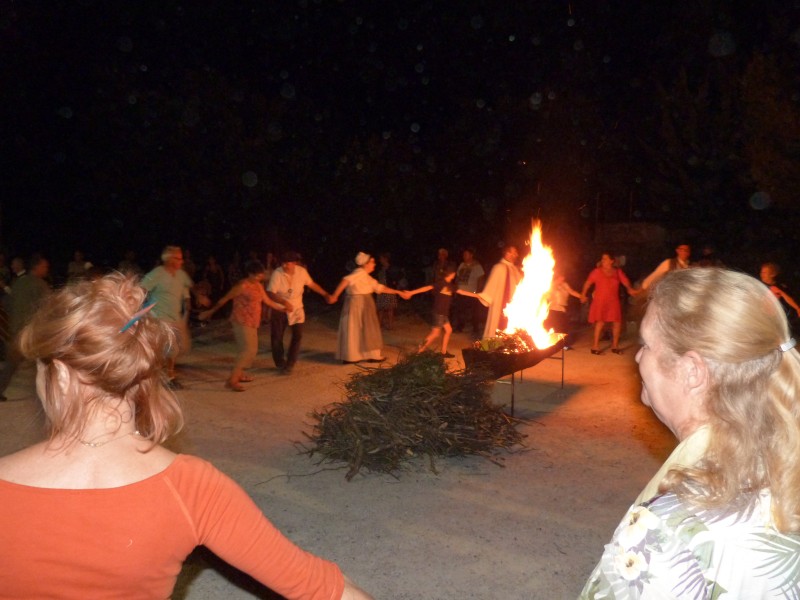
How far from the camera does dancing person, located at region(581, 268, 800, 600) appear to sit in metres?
1.39

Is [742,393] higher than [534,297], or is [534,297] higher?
[742,393]

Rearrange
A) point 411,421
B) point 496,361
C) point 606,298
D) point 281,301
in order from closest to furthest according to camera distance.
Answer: point 411,421
point 496,361
point 281,301
point 606,298

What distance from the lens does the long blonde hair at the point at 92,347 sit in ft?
5.25

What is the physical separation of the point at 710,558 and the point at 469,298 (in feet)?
43.9

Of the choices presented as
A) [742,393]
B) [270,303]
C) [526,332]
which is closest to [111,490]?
[742,393]

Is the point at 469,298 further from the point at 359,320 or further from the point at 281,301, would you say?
the point at 281,301

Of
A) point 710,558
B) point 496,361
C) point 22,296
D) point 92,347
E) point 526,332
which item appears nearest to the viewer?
point 710,558

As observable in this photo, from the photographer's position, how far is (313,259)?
811 inches

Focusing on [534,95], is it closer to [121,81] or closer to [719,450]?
[121,81]

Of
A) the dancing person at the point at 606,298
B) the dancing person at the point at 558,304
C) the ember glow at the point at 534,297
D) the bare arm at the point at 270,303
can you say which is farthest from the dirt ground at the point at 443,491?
the dancing person at the point at 558,304

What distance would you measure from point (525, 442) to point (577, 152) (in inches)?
636

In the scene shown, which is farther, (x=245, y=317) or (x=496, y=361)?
(x=245, y=317)

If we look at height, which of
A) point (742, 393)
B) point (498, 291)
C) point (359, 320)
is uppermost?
point (742, 393)

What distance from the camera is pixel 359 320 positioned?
11.2 m
